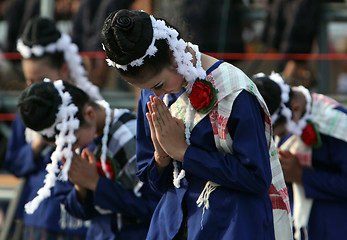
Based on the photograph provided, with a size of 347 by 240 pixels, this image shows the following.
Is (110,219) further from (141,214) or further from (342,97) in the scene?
(342,97)

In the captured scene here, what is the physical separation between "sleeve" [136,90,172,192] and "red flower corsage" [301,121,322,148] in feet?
3.73

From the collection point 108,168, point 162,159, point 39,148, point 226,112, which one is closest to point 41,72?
point 39,148

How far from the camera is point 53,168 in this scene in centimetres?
285

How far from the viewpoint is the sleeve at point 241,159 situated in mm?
2145

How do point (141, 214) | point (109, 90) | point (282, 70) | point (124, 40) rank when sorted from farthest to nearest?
point (109, 90), point (282, 70), point (141, 214), point (124, 40)

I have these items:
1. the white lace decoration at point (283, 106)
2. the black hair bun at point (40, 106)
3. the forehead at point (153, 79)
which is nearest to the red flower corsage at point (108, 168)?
the black hair bun at point (40, 106)

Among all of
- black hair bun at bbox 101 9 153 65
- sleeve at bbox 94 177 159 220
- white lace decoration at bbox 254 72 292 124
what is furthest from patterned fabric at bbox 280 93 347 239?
black hair bun at bbox 101 9 153 65

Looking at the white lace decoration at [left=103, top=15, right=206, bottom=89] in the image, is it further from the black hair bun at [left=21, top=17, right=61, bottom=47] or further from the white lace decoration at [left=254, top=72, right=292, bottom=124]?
the black hair bun at [left=21, top=17, right=61, bottom=47]

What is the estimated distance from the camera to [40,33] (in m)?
4.05

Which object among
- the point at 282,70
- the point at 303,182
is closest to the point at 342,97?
the point at 282,70

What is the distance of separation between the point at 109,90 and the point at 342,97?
6.40 feet

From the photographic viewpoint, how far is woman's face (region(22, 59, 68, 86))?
3887mm

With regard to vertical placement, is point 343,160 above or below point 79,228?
above

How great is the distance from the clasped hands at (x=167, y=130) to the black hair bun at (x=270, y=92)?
3.29 ft
